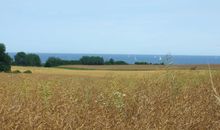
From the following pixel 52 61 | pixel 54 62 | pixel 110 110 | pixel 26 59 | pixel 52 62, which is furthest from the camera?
pixel 26 59

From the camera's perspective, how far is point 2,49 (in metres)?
58.6

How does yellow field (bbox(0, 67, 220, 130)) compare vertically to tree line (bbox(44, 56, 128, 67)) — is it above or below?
above

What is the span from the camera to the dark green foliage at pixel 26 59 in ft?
278

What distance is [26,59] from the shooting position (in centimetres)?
8531

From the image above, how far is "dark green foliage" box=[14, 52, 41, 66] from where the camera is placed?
8469cm

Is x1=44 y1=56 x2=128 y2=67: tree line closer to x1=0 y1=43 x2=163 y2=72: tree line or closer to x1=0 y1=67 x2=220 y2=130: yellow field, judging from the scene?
x1=0 y1=43 x2=163 y2=72: tree line

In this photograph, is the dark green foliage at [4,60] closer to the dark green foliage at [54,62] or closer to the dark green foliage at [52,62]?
the dark green foliage at [52,62]

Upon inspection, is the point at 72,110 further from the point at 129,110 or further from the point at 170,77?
the point at 170,77

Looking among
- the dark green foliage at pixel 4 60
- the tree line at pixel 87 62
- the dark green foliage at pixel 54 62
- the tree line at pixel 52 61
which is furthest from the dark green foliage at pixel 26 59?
the dark green foliage at pixel 4 60

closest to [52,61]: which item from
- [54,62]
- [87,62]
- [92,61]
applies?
[54,62]

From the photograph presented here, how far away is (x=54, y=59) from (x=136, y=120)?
262 feet

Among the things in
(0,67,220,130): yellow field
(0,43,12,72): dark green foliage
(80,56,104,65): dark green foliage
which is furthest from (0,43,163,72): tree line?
(0,67,220,130): yellow field

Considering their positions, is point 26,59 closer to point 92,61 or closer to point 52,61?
point 52,61

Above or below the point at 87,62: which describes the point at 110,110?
above
